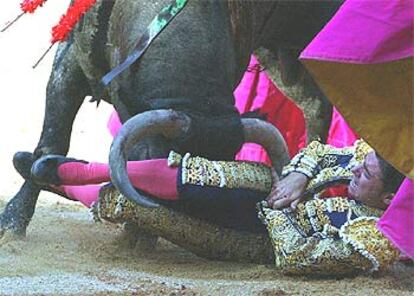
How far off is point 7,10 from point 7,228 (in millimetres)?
4343

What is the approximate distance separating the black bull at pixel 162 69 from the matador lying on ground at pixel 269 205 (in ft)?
0.34

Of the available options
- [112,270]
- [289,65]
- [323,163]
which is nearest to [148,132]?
[112,270]

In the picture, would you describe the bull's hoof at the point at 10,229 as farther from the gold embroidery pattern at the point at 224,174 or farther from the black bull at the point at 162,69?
the gold embroidery pattern at the point at 224,174

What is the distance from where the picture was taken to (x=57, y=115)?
386cm

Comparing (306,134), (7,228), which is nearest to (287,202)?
(7,228)

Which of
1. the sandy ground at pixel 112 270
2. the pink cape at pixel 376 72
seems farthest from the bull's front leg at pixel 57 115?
the pink cape at pixel 376 72

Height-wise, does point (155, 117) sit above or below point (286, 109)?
above

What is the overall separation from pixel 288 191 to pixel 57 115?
3.06 feet

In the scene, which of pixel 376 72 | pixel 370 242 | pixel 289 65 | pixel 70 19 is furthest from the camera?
pixel 289 65

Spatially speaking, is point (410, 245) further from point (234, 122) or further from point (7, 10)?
point (7, 10)

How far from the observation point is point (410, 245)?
8.87 ft

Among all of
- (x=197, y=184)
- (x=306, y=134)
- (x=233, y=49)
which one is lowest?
(x=306, y=134)

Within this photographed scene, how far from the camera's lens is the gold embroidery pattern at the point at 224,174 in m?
3.17

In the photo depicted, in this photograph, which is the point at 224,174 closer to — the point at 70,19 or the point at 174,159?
the point at 174,159
